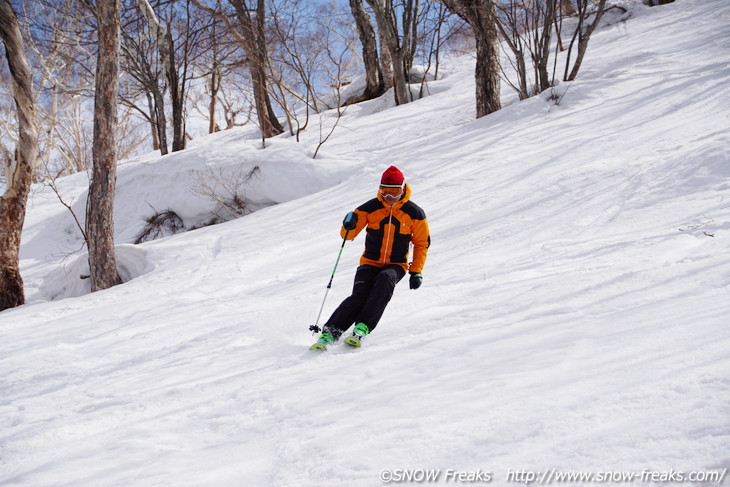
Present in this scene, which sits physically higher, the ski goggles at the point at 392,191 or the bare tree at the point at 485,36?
the bare tree at the point at 485,36

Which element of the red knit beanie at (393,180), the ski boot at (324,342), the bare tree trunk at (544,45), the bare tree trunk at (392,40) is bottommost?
the ski boot at (324,342)

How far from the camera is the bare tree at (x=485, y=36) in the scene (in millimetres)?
8727

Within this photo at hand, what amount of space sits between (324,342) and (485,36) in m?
8.00

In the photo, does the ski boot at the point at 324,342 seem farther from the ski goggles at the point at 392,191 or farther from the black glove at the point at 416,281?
the ski goggles at the point at 392,191

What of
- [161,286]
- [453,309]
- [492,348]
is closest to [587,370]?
[492,348]

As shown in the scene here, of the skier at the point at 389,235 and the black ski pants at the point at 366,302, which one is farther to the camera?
the skier at the point at 389,235

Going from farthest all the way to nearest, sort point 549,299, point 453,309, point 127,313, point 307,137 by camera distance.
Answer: point 307,137, point 127,313, point 453,309, point 549,299

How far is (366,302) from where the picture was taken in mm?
3096

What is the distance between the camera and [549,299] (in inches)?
112

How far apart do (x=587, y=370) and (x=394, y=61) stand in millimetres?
12799

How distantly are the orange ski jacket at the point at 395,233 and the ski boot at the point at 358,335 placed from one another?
2.14 feet

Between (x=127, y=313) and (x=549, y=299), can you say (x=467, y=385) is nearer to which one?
(x=549, y=299)

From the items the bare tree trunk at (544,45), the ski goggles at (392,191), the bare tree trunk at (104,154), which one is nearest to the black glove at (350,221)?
the ski goggles at (392,191)

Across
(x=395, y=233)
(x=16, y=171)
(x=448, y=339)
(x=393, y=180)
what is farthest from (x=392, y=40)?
(x=448, y=339)
